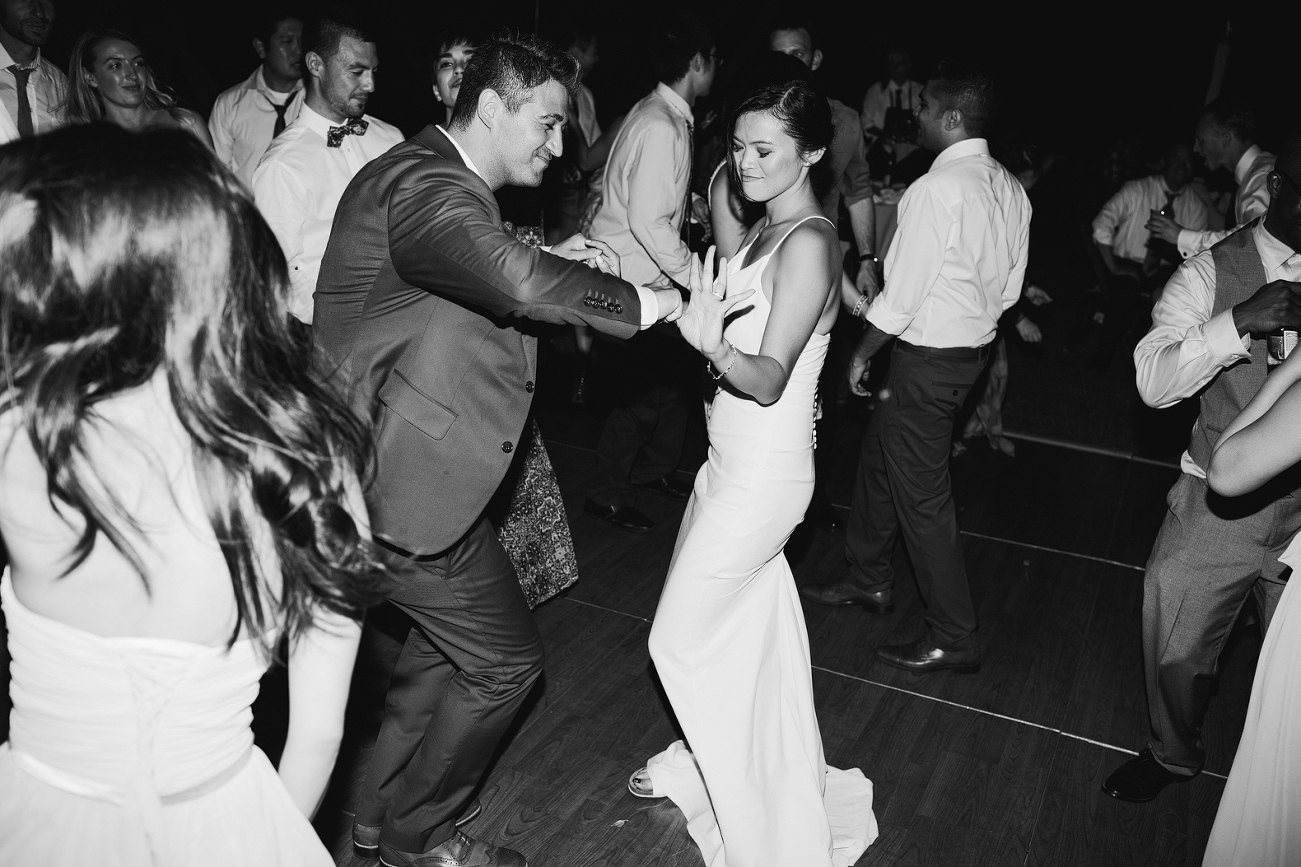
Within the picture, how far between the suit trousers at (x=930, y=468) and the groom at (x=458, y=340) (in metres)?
1.42

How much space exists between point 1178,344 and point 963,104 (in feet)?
3.63

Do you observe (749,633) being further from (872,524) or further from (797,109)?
(872,524)

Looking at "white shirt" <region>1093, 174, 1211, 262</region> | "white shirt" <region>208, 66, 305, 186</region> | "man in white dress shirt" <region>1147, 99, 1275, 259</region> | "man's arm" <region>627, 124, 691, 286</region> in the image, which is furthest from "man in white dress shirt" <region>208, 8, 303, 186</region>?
"white shirt" <region>1093, 174, 1211, 262</region>

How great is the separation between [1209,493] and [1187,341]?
386 mm

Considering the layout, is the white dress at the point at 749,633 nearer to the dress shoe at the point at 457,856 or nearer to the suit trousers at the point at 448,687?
the suit trousers at the point at 448,687

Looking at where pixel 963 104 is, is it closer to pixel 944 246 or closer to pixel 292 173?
pixel 944 246

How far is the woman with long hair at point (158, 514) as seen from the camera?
1.05 meters

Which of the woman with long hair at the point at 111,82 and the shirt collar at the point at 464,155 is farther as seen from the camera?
the woman with long hair at the point at 111,82

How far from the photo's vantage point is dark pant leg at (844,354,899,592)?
3.54 m

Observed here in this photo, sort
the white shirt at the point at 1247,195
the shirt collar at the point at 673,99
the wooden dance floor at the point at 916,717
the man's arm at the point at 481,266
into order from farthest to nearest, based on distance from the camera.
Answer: the white shirt at the point at 1247,195, the shirt collar at the point at 673,99, the wooden dance floor at the point at 916,717, the man's arm at the point at 481,266

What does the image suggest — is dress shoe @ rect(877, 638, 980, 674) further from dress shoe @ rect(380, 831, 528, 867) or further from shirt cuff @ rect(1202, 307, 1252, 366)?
dress shoe @ rect(380, 831, 528, 867)

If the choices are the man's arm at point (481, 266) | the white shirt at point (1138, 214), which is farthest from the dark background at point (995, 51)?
the man's arm at point (481, 266)

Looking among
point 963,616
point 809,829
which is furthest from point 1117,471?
point 809,829

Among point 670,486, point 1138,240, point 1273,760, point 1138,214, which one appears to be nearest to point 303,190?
point 670,486
